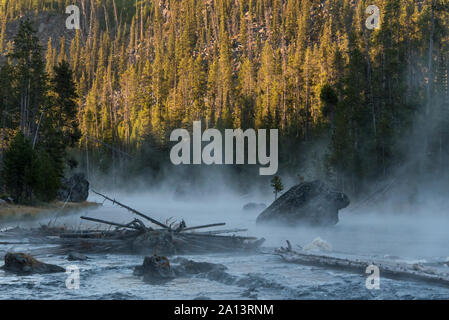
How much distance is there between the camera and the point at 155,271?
550 inches

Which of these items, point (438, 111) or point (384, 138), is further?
point (384, 138)

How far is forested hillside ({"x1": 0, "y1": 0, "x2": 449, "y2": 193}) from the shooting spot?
158 feet

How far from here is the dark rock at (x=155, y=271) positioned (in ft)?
45.3

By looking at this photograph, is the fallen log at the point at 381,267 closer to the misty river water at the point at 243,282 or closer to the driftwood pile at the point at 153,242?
the misty river water at the point at 243,282

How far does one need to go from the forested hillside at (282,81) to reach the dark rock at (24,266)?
4.07 m

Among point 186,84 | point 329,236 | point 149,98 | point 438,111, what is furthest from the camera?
point 149,98

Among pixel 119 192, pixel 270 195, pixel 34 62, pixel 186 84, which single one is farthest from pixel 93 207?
pixel 186 84

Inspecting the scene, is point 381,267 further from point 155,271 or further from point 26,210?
point 26,210

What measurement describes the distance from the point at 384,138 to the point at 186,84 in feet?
221

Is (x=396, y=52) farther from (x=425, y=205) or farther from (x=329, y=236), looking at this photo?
(x=329, y=236)

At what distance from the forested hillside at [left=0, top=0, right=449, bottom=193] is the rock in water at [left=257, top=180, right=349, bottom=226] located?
12.4 metres

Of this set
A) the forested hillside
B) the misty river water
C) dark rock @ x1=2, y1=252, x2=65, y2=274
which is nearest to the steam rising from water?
the misty river water

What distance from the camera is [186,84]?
109m

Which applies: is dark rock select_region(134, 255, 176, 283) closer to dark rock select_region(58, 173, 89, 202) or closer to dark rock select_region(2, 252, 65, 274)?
dark rock select_region(2, 252, 65, 274)
